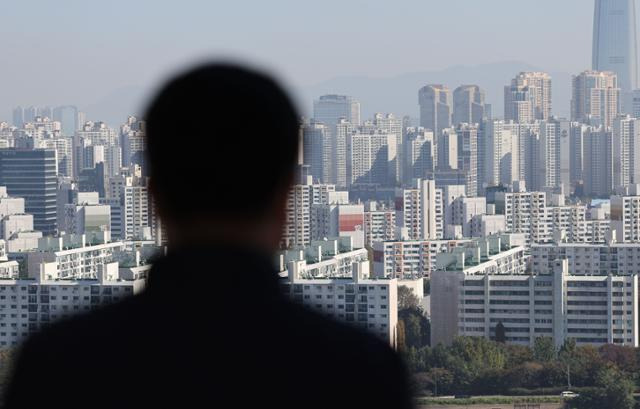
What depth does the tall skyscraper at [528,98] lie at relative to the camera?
42438 millimetres

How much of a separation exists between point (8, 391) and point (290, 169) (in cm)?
12

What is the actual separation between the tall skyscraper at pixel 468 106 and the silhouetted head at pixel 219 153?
4352cm

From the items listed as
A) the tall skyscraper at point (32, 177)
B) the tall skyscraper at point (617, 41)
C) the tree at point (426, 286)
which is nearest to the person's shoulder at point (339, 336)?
the tree at point (426, 286)

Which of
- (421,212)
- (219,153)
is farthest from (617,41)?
(219,153)

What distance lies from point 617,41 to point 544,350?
162ft

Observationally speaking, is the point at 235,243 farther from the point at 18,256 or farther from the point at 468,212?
the point at 468,212

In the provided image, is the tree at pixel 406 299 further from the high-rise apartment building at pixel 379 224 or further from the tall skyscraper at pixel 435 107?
the tall skyscraper at pixel 435 107

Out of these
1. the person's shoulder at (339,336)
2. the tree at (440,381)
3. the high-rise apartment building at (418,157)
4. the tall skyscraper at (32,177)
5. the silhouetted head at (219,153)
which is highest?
the high-rise apartment building at (418,157)

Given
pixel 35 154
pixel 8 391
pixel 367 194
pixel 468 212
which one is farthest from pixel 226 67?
pixel 367 194

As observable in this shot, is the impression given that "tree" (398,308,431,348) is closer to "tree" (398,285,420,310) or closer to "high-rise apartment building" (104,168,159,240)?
"tree" (398,285,420,310)

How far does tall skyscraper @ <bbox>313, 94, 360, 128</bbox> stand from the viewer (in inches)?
1724

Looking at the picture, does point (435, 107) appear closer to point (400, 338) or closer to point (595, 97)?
point (595, 97)

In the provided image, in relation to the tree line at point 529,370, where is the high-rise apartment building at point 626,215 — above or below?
above

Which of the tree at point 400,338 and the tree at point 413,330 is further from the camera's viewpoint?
the tree at point 413,330
